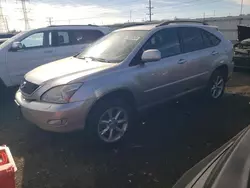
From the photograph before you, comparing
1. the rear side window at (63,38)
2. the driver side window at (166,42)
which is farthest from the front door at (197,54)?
the rear side window at (63,38)

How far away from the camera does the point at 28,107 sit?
3578mm

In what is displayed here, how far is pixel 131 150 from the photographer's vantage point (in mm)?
3691

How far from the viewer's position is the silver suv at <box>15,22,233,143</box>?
3381mm

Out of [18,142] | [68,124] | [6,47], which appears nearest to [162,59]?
[68,124]

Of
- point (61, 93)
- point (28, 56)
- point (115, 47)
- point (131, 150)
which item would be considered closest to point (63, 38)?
point (28, 56)

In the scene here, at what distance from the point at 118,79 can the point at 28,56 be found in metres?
3.77

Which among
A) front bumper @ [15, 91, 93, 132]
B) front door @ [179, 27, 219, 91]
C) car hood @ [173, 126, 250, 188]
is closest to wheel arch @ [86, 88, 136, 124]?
front bumper @ [15, 91, 93, 132]

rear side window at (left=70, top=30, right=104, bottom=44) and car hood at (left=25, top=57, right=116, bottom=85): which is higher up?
rear side window at (left=70, top=30, right=104, bottom=44)

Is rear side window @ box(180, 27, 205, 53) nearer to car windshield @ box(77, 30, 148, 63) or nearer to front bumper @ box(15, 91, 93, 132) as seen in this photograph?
car windshield @ box(77, 30, 148, 63)

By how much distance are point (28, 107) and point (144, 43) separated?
6.58ft

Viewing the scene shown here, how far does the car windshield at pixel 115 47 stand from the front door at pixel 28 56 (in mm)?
2385

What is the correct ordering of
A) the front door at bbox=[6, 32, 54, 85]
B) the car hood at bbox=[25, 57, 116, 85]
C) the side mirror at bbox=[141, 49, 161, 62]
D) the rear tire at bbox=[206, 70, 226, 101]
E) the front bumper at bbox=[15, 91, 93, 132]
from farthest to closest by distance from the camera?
the front door at bbox=[6, 32, 54, 85], the rear tire at bbox=[206, 70, 226, 101], the side mirror at bbox=[141, 49, 161, 62], the car hood at bbox=[25, 57, 116, 85], the front bumper at bbox=[15, 91, 93, 132]

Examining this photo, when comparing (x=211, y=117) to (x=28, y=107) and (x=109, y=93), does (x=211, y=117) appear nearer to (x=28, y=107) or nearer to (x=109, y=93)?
(x=109, y=93)

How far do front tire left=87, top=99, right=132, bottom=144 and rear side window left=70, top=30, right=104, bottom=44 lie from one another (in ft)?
13.3
